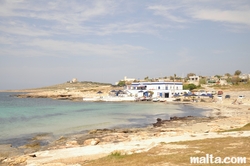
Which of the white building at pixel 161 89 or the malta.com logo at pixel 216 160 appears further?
the white building at pixel 161 89

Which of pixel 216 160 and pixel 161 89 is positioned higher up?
pixel 161 89

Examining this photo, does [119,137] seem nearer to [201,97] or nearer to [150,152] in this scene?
[150,152]

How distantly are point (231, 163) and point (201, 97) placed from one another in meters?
76.7

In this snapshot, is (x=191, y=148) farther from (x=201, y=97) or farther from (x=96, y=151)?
(x=201, y=97)

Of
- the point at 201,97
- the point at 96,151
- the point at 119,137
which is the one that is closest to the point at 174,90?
the point at 201,97

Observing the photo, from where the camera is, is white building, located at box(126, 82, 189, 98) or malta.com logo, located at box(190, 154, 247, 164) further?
white building, located at box(126, 82, 189, 98)

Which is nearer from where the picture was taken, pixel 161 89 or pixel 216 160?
pixel 216 160

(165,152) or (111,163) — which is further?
(165,152)

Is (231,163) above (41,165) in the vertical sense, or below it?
above

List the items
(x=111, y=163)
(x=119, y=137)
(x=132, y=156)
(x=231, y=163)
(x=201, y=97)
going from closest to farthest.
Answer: (x=231, y=163)
(x=111, y=163)
(x=132, y=156)
(x=119, y=137)
(x=201, y=97)

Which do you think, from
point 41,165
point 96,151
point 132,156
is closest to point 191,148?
point 132,156

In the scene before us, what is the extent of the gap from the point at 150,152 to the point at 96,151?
430 cm

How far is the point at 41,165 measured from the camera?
49.3 feet

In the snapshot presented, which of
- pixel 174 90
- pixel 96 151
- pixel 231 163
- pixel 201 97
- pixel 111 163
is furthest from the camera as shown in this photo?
pixel 174 90
